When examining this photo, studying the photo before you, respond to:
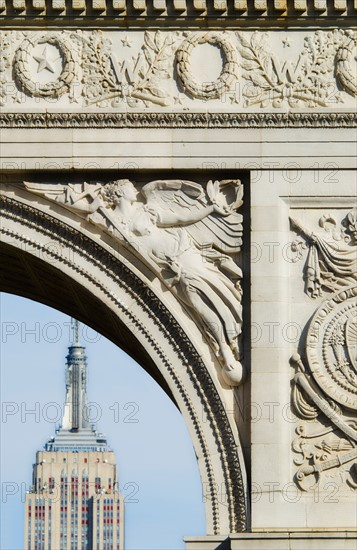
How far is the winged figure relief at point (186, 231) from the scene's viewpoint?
24.1 meters

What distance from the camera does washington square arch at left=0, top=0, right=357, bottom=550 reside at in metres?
23.9

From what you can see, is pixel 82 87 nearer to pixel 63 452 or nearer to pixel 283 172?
pixel 283 172

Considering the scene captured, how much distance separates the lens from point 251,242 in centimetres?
2422

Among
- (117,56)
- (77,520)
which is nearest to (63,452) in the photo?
(77,520)

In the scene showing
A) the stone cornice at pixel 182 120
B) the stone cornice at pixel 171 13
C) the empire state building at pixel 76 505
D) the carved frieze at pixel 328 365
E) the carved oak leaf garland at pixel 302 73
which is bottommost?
the carved frieze at pixel 328 365

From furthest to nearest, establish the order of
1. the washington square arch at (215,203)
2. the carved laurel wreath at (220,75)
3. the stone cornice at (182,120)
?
the carved laurel wreath at (220,75) < the stone cornice at (182,120) < the washington square arch at (215,203)

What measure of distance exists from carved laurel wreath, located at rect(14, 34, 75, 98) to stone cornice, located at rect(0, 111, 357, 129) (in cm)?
29

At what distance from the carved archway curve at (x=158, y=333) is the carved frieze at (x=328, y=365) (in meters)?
0.81

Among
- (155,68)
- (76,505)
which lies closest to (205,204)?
(155,68)

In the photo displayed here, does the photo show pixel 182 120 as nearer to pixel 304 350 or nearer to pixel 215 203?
pixel 215 203

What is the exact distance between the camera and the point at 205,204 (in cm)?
2438

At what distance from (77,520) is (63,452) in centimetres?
732

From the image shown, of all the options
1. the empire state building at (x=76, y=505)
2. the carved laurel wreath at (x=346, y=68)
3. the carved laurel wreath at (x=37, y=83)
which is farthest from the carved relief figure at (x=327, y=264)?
the empire state building at (x=76, y=505)

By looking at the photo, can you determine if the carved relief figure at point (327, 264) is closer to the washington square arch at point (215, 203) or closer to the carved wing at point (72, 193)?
the washington square arch at point (215, 203)
